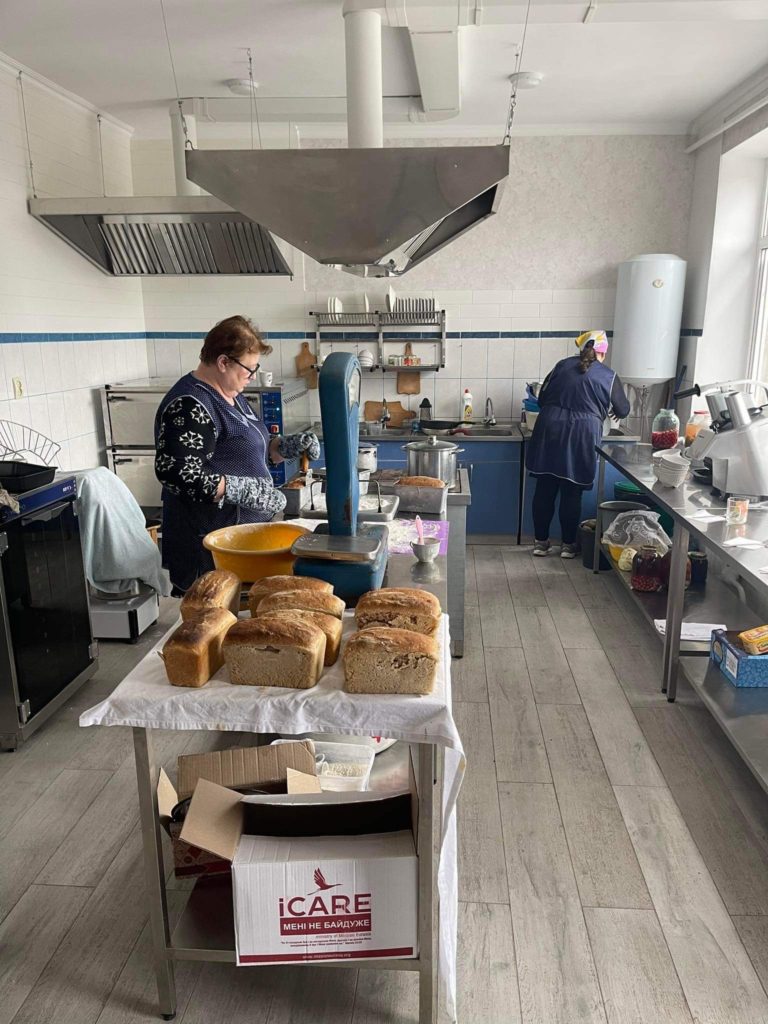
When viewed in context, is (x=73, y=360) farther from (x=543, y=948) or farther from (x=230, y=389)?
(x=543, y=948)

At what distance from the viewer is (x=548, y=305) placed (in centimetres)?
581

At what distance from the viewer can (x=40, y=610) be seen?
296 centimetres

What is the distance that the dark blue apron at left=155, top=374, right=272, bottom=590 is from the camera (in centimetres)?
264

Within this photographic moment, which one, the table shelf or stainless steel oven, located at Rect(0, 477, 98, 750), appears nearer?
stainless steel oven, located at Rect(0, 477, 98, 750)

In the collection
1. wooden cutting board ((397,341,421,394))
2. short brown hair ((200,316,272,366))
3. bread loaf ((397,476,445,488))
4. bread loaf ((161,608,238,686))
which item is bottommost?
bread loaf ((161,608,238,686))

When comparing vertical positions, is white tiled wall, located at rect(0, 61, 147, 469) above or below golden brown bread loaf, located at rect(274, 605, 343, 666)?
above

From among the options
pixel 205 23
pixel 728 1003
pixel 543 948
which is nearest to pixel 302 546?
pixel 543 948

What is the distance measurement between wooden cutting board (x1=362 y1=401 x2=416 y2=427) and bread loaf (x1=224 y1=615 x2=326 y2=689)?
457 cm

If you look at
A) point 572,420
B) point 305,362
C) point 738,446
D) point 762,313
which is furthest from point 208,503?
point 762,313

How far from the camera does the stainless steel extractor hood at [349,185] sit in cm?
200

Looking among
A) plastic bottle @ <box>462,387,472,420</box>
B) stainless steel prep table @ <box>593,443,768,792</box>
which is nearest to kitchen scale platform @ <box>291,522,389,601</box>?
stainless steel prep table @ <box>593,443,768,792</box>

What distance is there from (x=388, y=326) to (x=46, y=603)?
143 inches

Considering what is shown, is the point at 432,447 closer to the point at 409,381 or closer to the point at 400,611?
the point at 400,611

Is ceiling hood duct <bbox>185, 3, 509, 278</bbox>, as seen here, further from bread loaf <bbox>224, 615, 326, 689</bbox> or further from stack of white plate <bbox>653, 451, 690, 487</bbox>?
stack of white plate <bbox>653, 451, 690, 487</bbox>
